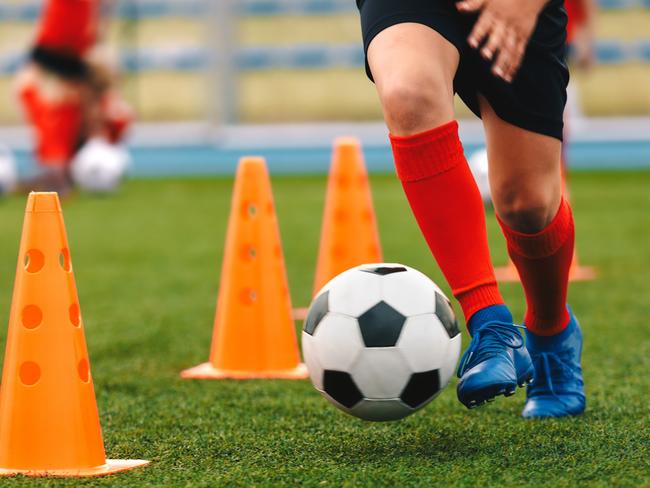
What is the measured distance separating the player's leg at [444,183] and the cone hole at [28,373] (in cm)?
83

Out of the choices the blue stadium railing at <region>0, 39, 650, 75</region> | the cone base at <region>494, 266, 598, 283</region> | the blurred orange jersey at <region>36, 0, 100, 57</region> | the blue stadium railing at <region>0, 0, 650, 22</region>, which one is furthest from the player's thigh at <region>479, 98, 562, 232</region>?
the blue stadium railing at <region>0, 0, 650, 22</region>

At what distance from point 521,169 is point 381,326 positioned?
448 millimetres

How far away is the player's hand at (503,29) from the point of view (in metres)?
2.38

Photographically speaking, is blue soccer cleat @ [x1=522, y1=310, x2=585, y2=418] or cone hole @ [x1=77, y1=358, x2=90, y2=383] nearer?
cone hole @ [x1=77, y1=358, x2=90, y2=383]

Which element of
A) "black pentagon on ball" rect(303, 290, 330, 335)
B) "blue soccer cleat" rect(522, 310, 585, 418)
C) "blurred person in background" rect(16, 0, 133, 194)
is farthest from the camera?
"blurred person in background" rect(16, 0, 133, 194)

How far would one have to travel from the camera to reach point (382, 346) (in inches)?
102

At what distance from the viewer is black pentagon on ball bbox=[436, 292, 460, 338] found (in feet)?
8.75

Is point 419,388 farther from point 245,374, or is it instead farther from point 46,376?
point 245,374

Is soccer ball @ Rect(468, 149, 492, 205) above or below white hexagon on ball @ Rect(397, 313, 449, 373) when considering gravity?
below

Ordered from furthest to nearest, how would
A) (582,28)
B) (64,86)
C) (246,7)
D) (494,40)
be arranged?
(246,7) → (64,86) → (582,28) → (494,40)

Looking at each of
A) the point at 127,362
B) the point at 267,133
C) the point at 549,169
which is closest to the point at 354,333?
the point at 549,169

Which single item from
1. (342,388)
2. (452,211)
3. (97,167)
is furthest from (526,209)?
(97,167)

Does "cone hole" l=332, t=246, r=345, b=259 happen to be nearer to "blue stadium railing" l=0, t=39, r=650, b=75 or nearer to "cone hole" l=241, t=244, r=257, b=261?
"cone hole" l=241, t=244, r=257, b=261

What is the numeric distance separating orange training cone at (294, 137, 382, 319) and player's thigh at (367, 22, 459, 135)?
161 cm
